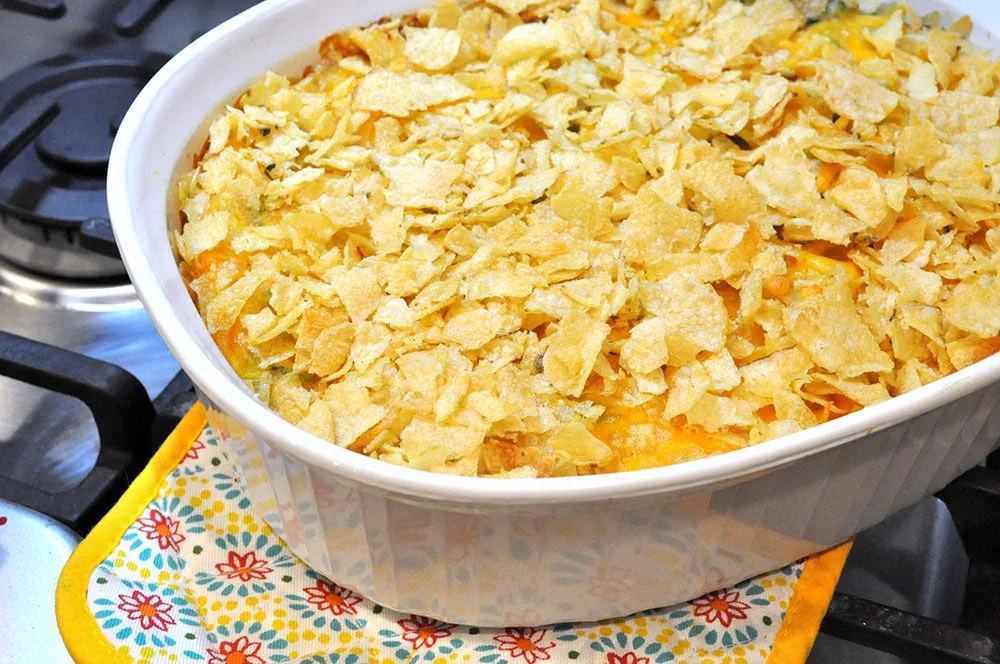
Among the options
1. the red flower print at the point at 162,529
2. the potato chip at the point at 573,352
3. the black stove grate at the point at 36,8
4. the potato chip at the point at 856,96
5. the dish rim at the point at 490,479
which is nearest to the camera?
the dish rim at the point at 490,479

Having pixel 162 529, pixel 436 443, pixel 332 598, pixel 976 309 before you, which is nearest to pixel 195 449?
pixel 162 529

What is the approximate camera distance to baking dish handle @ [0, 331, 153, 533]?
847 mm

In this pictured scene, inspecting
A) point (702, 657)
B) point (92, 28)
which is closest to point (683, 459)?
point (702, 657)

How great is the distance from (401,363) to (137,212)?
0.76 ft

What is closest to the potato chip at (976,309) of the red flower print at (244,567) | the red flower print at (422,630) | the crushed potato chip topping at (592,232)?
the crushed potato chip topping at (592,232)

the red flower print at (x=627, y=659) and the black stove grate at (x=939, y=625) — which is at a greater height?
the black stove grate at (x=939, y=625)

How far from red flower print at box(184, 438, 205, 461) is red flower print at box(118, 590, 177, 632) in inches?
5.1

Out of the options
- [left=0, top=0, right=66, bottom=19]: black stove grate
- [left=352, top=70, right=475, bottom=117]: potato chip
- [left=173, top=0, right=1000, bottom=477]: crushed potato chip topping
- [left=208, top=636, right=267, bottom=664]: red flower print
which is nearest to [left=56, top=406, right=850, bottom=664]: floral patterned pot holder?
[left=208, top=636, right=267, bottom=664]: red flower print

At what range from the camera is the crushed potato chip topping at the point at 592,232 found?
70 cm

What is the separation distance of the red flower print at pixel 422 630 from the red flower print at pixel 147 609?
173 mm

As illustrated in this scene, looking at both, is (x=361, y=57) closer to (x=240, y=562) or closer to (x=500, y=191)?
(x=500, y=191)

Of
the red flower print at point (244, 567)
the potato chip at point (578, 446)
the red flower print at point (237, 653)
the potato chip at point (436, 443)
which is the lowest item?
the red flower print at point (237, 653)

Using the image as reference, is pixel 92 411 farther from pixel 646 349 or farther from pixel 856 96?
pixel 856 96

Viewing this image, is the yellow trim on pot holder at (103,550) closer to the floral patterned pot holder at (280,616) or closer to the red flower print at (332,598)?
the floral patterned pot holder at (280,616)
